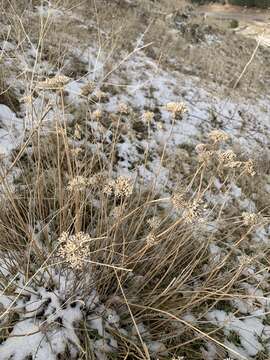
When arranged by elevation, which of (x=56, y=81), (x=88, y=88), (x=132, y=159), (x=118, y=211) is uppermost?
(x=56, y=81)

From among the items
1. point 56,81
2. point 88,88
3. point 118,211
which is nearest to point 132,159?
point 88,88

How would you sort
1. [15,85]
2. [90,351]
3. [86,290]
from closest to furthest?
[90,351] < [86,290] < [15,85]

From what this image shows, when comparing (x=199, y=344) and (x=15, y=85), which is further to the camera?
(x=15, y=85)

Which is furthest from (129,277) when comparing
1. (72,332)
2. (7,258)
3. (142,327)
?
(7,258)

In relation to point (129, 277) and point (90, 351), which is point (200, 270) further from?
point (90, 351)

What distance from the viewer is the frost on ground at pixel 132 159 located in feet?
6.16

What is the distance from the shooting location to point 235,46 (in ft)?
31.8

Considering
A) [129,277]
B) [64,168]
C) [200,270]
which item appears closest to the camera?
[129,277]

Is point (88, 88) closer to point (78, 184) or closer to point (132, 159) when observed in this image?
point (78, 184)

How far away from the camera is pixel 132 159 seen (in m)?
3.63

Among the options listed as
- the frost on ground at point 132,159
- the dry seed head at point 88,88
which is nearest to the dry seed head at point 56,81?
the frost on ground at point 132,159

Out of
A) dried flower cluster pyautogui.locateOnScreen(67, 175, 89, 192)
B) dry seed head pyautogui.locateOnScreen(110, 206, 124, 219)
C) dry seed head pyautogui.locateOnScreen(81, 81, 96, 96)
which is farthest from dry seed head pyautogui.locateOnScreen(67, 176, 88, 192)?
dry seed head pyautogui.locateOnScreen(81, 81, 96, 96)

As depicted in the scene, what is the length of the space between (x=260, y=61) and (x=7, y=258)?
8.89 m

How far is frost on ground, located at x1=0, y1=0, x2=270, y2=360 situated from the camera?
1877 mm
